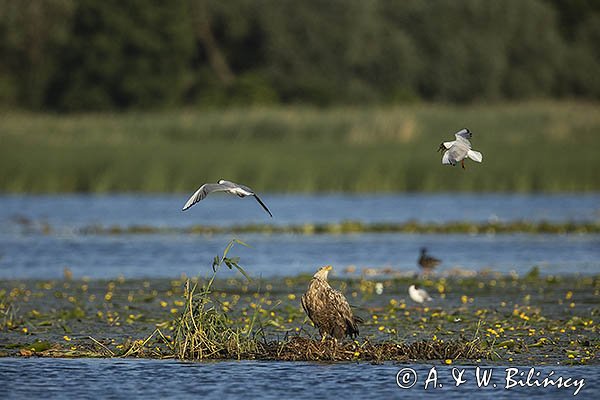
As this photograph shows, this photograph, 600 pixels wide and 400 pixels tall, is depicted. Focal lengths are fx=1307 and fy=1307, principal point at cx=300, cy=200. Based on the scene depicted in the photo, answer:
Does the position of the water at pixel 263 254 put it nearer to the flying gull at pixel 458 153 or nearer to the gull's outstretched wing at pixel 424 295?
the flying gull at pixel 458 153

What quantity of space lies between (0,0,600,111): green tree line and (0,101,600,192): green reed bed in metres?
18.4

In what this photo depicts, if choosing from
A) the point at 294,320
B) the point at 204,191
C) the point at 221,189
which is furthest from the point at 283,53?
the point at 221,189

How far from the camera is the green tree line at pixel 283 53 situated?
6041 cm

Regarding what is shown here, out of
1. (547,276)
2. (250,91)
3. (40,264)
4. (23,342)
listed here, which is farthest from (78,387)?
(250,91)

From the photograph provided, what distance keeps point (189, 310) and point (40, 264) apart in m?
10.3

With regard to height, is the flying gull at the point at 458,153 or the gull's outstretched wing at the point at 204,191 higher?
the flying gull at the point at 458,153

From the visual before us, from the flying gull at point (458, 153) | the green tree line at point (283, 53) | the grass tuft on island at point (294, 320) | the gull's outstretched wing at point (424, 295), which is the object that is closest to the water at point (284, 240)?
the grass tuft on island at point (294, 320)

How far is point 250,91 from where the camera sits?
59.3m

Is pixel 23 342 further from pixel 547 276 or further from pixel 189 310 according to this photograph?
pixel 547 276

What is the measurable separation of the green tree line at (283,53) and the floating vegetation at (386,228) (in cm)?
3196

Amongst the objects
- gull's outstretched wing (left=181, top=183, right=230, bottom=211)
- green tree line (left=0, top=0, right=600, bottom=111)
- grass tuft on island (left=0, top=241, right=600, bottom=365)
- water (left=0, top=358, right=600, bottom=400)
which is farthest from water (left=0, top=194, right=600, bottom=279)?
green tree line (left=0, top=0, right=600, bottom=111)

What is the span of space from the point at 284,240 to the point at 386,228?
2058 millimetres

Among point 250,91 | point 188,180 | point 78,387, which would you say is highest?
point 250,91

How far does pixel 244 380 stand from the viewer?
36.2 ft
